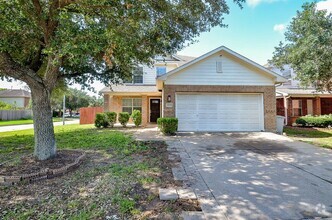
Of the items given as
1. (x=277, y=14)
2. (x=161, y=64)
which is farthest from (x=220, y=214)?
(x=161, y=64)

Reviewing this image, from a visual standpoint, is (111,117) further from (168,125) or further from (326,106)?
(326,106)

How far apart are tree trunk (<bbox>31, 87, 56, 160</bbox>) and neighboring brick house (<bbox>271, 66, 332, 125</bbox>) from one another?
62.1 ft

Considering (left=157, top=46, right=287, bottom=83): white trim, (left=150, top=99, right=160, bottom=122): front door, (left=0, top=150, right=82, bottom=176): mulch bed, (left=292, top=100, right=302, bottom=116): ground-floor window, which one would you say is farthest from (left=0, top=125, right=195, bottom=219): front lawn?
(left=292, top=100, right=302, bottom=116): ground-floor window

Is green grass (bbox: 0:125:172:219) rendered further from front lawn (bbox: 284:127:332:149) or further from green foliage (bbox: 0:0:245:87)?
front lawn (bbox: 284:127:332:149)

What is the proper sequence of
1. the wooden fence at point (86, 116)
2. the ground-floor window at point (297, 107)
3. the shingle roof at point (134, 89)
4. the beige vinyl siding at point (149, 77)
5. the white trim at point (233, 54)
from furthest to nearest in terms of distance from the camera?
the wooden fence at point (86, 116)
the ground-floor window at point (297, 107)
the beige vinyl siding at point (149, 77)
the shingle roof at point (134, 89)
the white trim at point (233, 54)

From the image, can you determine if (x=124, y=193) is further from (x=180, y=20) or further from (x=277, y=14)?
(x=277, y=14)

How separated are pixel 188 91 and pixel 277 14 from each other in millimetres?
6433

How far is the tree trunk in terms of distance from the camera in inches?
232

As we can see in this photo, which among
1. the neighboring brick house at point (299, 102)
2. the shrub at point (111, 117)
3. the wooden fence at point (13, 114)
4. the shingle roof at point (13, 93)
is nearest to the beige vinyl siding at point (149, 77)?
the shrub at point (111, 117)

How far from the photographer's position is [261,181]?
15.1 feet

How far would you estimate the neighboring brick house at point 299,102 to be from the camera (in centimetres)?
1886

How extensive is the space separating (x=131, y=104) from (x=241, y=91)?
10.2m

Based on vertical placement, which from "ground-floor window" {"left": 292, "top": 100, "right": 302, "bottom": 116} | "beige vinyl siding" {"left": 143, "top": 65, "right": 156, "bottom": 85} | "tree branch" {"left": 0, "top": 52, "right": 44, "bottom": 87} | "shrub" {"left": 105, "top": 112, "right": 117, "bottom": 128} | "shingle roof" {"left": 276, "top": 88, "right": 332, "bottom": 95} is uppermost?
"beige vinyl siding" {"left": 143, "top": 65, "right": 156, "bottom": 85}

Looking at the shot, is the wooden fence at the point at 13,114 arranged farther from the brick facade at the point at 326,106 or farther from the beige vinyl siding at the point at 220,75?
the brick facade at the point at 326,106
